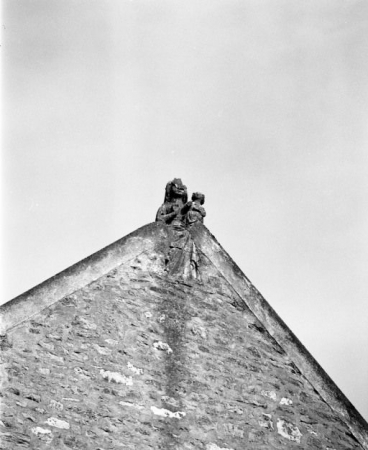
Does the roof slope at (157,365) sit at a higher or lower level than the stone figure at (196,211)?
lower

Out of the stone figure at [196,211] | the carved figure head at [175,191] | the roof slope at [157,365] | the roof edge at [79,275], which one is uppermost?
the carved figure head at [175,191]

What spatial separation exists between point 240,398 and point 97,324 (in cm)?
185

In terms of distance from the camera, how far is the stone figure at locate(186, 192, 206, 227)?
12.2 m

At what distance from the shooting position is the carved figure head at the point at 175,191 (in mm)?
12461

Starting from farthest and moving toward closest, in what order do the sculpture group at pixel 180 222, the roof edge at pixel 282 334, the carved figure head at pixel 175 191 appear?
the carved figure head at pixel 175 191
the sculpture group at pixel 180 222
the roof edge at pixel 282 334

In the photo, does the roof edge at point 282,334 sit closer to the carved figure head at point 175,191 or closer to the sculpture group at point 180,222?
the sculpture group at point 180,222

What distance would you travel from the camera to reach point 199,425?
10680 millimetres

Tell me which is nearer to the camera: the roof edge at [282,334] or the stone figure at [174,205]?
the roof edge at [282,334]

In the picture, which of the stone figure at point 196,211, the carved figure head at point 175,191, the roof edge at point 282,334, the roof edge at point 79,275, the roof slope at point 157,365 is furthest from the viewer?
the carved figure head at point 175,191

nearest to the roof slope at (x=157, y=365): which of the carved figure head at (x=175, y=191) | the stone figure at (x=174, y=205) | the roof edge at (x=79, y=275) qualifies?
the roof edge at (x=79, y=275)

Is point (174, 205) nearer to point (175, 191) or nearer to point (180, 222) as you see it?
point (175, 191)

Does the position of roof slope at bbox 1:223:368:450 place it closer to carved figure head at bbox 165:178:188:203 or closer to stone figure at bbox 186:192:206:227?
stone figure at bbox 186:192:206:227

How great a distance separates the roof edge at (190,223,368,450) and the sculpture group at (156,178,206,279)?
0.13 meters

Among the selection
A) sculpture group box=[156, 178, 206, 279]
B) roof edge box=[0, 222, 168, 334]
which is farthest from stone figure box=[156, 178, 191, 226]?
roof edge box=[0, 222, 168, 334]
